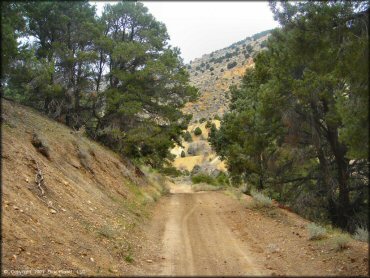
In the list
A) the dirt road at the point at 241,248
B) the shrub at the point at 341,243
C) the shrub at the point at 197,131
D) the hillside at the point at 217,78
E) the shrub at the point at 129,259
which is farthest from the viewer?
the hillside at the point at 217,78

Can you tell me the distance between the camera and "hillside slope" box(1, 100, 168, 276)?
832cm

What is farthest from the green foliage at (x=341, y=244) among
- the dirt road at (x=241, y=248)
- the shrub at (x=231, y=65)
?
the shrub at (x=231, y=65)

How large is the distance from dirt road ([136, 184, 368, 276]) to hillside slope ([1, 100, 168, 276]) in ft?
3.12

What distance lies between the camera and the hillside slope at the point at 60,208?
8.32 m

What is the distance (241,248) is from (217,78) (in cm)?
7599

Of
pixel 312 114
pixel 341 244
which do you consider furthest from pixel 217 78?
pixel 341 244

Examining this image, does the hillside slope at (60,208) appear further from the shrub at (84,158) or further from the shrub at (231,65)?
the shrub at (231,65)

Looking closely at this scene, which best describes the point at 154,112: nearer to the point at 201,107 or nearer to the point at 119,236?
the point at 119,236

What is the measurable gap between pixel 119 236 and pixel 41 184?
2.82 meters

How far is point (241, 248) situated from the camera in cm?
1184

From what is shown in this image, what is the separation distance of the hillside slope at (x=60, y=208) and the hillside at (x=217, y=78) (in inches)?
2147

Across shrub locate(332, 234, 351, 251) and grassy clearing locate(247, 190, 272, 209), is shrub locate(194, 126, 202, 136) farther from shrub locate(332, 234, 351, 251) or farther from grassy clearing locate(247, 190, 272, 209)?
shrub locate(332, 234, 351, 251)

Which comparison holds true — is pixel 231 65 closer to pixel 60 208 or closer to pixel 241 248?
pixel 241 248

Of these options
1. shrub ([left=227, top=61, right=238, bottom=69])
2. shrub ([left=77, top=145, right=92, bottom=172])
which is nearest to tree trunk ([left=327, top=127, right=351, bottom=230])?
shrub ([left=77, top=145, right=92, bottom=172])
